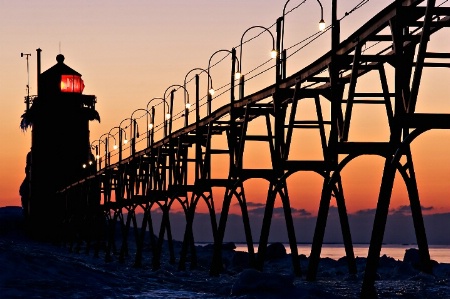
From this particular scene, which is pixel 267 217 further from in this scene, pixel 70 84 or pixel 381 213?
pixel 70 84

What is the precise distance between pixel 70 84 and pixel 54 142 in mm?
5182

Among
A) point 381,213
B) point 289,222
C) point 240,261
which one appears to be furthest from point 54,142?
point 381,213

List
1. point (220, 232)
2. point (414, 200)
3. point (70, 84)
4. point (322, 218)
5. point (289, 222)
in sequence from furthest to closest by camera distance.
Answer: point (70, 84)
point (220, 232)
point (289, 222)
point (414, 200)
point (322, 218)

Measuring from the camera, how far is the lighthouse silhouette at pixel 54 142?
72.6 meters

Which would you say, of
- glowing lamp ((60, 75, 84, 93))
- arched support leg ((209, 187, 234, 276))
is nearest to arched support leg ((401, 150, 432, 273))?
arched support leg ((209, 187, 234, 276))

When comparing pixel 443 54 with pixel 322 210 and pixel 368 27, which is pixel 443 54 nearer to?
pixel 368 27

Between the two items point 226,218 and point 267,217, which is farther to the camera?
point 226,218

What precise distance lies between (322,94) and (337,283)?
5.22 meters

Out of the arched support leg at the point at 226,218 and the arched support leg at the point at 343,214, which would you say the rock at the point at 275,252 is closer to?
the arched support leg at the point at 226,218

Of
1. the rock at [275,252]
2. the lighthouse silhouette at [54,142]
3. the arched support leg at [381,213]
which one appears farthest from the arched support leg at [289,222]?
the lighthouse silhouette at [54,142]

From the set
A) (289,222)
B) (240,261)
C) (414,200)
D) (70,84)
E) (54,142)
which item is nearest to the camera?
(414,200)

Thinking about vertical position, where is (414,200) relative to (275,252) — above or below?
above

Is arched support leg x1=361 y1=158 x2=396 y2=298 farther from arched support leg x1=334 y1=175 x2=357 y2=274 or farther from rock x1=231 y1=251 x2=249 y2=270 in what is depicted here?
rock x1=231 y1=251 x2=249 y2=270

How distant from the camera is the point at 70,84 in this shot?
74.4 meters
